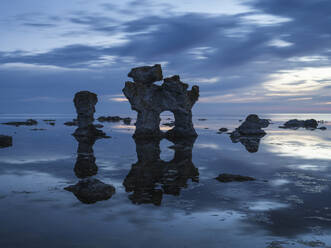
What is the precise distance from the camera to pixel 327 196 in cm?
1712

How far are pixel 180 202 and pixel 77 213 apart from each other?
5219 mm

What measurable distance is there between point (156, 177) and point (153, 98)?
3549 centimetres

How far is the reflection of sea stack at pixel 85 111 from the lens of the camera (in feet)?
192

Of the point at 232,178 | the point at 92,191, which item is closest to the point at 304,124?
the point at 232,178

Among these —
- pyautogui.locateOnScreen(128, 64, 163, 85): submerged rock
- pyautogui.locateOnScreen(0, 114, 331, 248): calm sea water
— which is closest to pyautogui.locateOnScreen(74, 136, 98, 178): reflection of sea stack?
pyautogui.locateOnScreen(0, 114, 331, 248): calm sea water

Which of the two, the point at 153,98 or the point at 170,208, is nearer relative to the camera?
the point at 170,208

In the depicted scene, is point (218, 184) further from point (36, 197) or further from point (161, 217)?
point (36, 197)

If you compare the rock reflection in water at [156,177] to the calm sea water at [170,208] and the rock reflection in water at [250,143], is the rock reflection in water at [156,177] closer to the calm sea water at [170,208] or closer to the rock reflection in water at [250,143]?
the calm sea water at [170,208]

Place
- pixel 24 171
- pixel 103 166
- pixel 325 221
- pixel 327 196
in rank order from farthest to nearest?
pixel 103 166, pixel 24 171, pixel 327 196, pixel 325 221

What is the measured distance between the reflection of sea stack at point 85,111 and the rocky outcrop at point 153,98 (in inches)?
340

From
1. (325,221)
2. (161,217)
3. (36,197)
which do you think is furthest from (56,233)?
(325,221)

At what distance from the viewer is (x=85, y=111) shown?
192 ft

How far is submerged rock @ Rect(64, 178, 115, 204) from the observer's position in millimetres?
16280

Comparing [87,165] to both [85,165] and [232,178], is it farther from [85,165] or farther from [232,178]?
[232,178]
